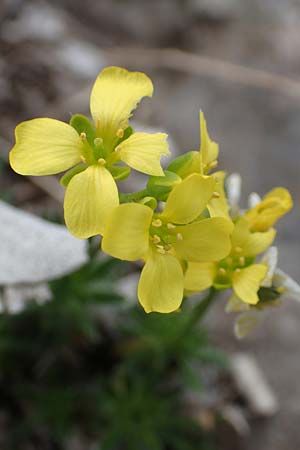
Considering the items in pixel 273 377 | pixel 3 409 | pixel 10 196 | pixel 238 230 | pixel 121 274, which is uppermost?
pixel 238 230

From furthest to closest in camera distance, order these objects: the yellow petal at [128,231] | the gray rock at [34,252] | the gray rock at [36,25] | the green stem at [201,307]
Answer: the gray rock at [36,25] → the gray rock at [34,252] → the green stem at [201,307] → the yellow petal at [128,231]

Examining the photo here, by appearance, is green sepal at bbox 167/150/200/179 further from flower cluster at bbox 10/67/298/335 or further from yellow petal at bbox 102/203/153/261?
yellow petal at bbox 102/203/153/261

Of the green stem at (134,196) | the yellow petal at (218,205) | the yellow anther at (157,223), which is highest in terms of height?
the yellow petal at (218,205)

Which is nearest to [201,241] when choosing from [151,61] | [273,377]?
[273,377]

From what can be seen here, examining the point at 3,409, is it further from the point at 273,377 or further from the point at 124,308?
the point at 273,377

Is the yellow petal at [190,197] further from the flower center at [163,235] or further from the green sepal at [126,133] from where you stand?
the green sepal at [126,133]

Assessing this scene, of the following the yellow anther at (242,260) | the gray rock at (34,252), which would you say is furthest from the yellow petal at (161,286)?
the gray rock at (34,252)

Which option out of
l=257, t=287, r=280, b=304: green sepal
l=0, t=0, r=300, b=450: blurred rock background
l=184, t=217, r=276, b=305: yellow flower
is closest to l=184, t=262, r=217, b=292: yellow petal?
l=184, t=217, r=276, b=305: yellow flower

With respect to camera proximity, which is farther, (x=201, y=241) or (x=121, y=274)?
(x=121, y=274)
